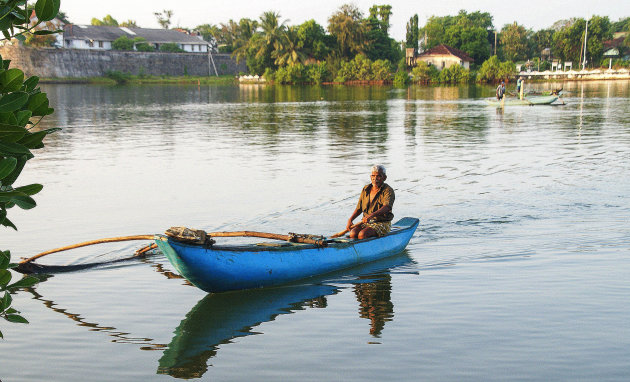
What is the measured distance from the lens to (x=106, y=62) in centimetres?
7762

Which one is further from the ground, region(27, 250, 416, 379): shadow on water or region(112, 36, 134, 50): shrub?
region(112, 36, 134, 50): shrub

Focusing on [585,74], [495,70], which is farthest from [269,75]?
[585,74]

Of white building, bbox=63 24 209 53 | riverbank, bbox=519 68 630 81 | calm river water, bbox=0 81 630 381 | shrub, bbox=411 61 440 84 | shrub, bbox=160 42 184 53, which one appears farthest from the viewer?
shrub, bbox=160 42 184 53

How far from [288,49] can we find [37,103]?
76.5 m

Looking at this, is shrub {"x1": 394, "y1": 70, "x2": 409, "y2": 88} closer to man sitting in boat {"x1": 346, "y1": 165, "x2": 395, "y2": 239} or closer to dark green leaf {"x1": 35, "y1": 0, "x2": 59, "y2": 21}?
man sitting in boat {"x1": 346, "y1": 165, "x2": 395, "y2": 239}

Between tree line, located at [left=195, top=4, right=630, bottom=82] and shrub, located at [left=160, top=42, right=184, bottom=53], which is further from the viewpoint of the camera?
shrub, located at [left=160, top=42, right=184, bottom=53]

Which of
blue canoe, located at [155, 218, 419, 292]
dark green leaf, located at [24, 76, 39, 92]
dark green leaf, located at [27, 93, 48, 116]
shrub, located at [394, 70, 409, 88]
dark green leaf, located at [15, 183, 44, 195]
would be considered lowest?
blue canoe, located at [155, 218, 419, 292]

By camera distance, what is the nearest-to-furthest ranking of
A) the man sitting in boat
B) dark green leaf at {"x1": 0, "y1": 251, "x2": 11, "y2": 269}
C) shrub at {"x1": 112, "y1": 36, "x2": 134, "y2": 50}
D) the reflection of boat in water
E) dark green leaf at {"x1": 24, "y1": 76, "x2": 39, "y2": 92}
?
1. dark green leaf at {"x1": 0, "y1": 251, "x2": 11, "y2": 269}
2. dark green leaf at {"x1": 24, "y1": 76, "x2": 39, "y2": 92}
3. the reflection of boat in water
4. the man sitting in boat
5. shrub at {"x1": 112, "y1": 36, "x2": 134, "y2": 50}

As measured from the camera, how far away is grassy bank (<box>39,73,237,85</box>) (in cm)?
7462

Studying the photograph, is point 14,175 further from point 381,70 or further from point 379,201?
point 381,70

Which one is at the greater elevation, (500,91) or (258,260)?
(500,91)

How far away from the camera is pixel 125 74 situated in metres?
79.6

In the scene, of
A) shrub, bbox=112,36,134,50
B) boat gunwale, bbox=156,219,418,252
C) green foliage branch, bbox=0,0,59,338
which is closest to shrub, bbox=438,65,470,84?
shrub, bbox=112,36,134,50

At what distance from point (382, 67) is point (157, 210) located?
64787 mm
